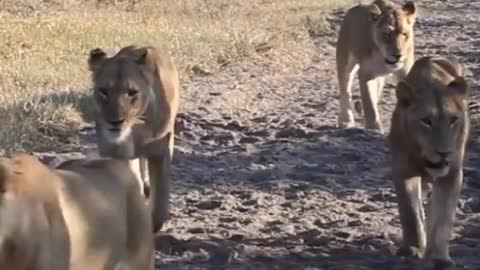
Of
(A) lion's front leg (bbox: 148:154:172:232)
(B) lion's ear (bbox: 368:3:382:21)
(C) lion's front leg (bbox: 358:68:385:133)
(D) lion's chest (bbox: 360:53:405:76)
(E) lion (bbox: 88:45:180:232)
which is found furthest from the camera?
(B) lion's ear (bbox: 368:3:382:21)

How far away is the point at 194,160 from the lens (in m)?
9.45

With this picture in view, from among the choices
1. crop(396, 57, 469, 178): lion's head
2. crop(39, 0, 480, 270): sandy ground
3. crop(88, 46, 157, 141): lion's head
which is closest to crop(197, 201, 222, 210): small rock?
crop(39, 0, 480, 270): sandy ground

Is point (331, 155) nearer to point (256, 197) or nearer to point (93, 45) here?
point (256, 197)

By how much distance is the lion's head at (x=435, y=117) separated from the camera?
255 inches

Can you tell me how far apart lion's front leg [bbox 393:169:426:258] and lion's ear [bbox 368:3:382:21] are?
4.85m

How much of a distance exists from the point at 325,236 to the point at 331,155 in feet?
7.91

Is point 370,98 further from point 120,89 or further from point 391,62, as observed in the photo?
point 120,89

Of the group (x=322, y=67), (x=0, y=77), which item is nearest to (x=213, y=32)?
(x=322, y=67)

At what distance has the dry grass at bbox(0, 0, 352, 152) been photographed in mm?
10398

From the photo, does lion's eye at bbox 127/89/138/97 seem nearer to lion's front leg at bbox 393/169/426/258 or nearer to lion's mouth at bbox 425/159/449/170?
lion's front leg at bbox 393/169/426/258

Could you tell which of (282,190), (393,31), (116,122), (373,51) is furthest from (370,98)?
(116,122)

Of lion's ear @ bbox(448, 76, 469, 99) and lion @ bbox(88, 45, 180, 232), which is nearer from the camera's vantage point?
lion's ear @ bbox(448, 76, 469, 99)

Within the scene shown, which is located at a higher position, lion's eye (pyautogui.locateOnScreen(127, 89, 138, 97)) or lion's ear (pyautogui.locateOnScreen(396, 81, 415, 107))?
lion's ear (pyautogui.locateOnScreen(396, 81, 415, 107))

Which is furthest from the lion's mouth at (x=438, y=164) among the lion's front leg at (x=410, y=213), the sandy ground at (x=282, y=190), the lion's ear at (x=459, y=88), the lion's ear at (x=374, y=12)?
the lion's ear at (x=374, y=12)
